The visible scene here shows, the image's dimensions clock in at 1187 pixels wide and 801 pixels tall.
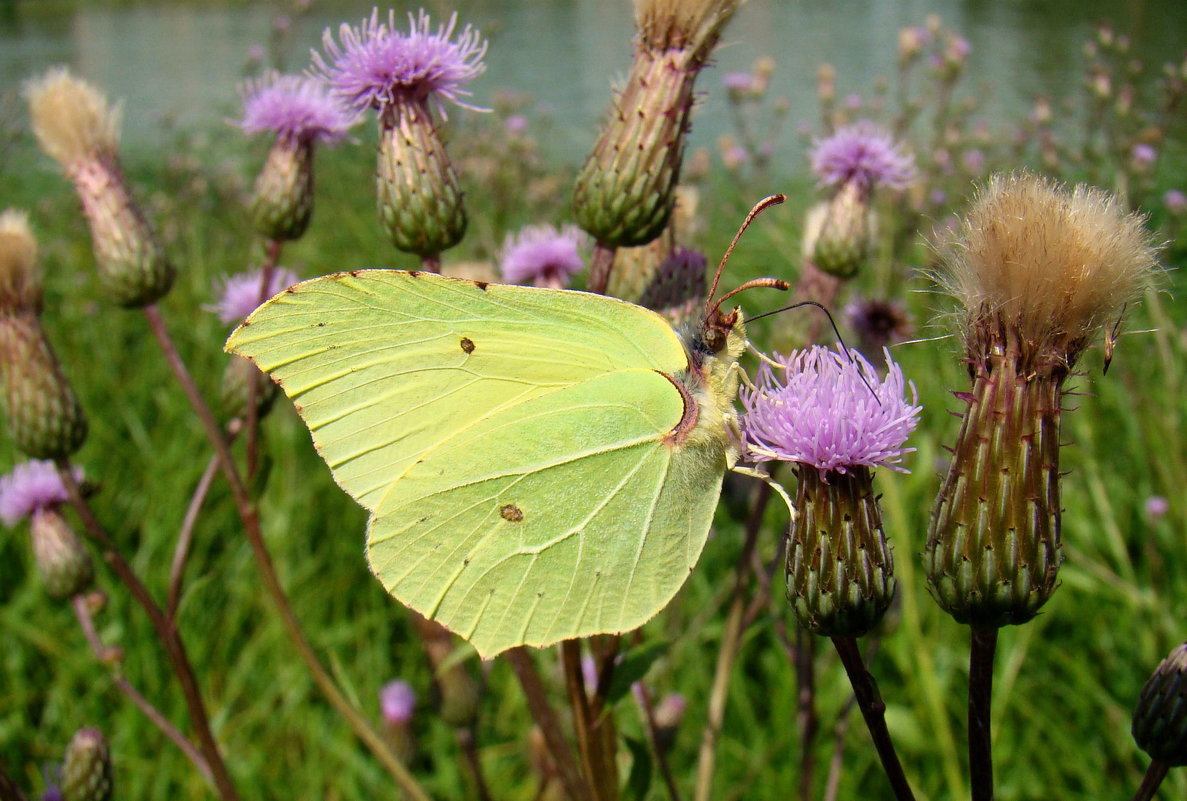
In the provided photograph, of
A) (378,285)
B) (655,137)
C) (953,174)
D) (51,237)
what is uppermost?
(655,137)

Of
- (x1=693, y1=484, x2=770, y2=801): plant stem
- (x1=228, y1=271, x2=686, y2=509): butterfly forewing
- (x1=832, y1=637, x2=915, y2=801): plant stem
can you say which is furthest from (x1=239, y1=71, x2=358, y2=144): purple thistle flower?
(x1=832, y1=637, x2=915, y2=801): plant stem

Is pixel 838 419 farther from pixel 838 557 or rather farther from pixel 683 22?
pixel 683 22

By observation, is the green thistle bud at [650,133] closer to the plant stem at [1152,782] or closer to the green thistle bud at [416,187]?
the green thistle bud at [416,187]

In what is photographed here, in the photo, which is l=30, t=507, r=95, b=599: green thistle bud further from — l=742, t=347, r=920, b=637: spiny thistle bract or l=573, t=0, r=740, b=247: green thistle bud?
l=742, t=347, r=920, b=637: spiny thistle bract

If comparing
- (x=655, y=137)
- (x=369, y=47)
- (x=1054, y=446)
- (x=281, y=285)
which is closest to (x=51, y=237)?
(x=281, y=285)

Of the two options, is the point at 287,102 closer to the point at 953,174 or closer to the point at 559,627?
the point at 559,627

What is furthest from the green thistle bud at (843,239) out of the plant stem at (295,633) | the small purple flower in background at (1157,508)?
the small purple flower in background at (1157,508)
